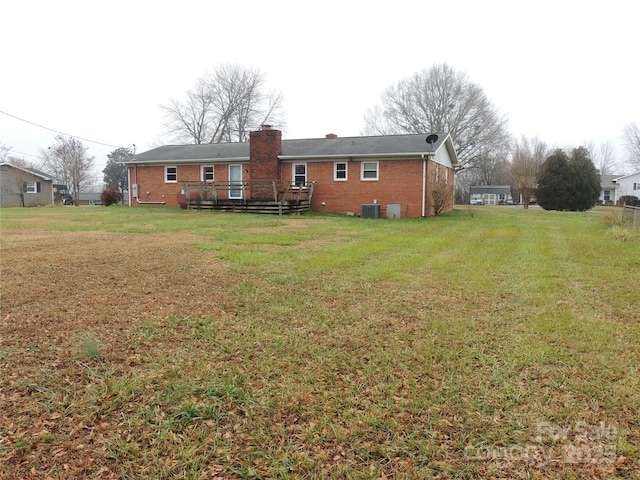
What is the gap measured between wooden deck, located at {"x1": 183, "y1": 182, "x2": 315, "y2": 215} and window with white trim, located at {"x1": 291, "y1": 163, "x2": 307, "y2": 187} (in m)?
0.37

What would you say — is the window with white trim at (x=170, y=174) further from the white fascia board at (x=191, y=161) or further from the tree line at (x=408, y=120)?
the tree line at (x=408, y=120)

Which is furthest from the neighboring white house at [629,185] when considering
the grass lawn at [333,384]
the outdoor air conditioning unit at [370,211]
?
the grass lawn at [333,384]

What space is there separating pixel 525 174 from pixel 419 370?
32087 millimetres

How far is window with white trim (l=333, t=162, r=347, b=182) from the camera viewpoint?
67.2 ft

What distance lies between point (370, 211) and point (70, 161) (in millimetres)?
37839

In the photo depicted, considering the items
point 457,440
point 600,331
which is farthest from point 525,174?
point 457,440

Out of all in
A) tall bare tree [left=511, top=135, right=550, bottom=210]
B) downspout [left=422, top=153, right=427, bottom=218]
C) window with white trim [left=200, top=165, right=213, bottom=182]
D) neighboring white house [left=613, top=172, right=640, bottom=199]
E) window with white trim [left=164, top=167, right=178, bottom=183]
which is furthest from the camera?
neighboring white house [left=613, top=172, right=640, bottom=199]

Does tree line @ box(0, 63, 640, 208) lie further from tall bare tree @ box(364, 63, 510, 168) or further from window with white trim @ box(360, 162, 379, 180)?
window with white trim @ box(360, 162, 379, 180)

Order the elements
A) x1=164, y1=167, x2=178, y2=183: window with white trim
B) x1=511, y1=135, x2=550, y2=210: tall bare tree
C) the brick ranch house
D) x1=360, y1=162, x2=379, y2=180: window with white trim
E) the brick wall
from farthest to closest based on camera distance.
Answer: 1. x1=511, y1=135, x2=550, y2=210: tall bare tree
2. x1=164, y1=167, x2=178, y2=183: window with white trim
3. the brick wall
4. x1=360, y1=162, x2=379, y2=180: window with white trim
5. the brick ranch house

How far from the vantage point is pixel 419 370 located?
3.20m

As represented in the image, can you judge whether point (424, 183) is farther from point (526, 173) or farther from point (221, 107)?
point (221, 107)

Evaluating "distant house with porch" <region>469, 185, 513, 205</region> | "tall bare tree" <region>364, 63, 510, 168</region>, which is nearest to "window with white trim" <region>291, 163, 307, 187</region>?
"tall bare tree" <region>364, 63, 510, 168</region>

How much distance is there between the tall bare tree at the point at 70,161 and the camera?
38.1 meters

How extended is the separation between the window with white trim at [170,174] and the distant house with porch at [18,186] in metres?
14.7
